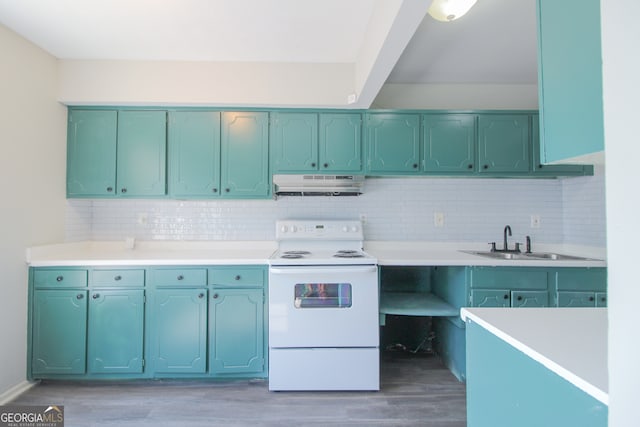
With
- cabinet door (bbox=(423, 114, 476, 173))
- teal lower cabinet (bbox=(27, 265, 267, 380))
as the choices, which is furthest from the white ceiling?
teal lower cabinet (bbox=(27, 265, 267, 380))

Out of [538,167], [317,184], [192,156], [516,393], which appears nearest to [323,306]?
[317,184]

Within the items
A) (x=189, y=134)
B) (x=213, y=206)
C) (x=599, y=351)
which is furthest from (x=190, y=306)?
(x=599, y=351)

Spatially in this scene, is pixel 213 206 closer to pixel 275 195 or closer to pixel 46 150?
pixel 275 195

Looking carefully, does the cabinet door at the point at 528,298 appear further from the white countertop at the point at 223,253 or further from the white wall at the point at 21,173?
the white wall at the point at 21,173

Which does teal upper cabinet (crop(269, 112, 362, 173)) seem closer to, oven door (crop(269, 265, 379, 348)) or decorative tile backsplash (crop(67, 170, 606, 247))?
decorative tile backsplash (crop(67, 170, 606, 247))

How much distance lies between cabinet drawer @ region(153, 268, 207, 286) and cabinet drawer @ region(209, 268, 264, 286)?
0.07m

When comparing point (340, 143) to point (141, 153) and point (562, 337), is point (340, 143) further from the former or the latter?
point (562, 337)

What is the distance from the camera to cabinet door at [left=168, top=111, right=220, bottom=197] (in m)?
2.59

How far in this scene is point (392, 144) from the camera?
2641 mm

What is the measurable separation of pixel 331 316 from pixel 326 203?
3.52 feet

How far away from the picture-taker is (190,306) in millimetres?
2264

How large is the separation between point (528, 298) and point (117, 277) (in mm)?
2948

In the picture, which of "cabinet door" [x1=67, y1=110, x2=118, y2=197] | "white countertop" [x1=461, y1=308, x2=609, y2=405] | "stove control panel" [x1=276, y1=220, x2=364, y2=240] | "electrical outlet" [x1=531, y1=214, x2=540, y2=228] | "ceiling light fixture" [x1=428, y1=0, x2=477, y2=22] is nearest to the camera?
"white countertop" [x1=461, y1=308, x2=609, y2=405]

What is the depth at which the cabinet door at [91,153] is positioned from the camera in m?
2.58
